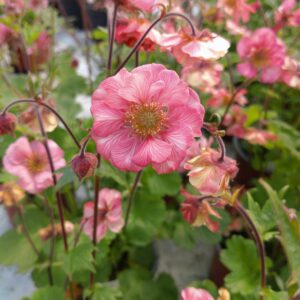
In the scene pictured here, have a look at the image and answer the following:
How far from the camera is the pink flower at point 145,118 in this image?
0.42m

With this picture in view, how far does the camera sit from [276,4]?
114 cm

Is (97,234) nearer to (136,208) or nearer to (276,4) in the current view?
(136,208)

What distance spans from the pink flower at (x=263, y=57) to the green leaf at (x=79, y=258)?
1.57 ft

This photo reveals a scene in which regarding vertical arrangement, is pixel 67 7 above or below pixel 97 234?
below

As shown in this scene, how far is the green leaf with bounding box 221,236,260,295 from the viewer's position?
2.49ft

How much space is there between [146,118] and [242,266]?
0.50m

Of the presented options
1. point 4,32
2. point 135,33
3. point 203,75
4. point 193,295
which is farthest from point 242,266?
point 4,32

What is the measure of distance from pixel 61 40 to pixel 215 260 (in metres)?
1.57

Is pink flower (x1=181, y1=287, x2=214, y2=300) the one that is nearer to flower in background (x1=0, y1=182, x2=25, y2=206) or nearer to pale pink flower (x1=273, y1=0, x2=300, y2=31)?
flower in background (x1=0, y1=182, x2=25, y2=206)

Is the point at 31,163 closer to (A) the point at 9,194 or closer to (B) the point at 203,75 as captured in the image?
(A) the point at 9,194

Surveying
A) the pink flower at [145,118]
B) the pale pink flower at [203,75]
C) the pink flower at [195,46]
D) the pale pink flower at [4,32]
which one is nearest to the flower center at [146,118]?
the pink flower at [145,118]

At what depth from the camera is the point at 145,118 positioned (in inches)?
17.7

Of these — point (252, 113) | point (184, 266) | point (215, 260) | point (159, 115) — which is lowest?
point (184, 266)

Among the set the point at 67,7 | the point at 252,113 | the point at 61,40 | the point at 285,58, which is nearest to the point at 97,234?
the point at 285,58
